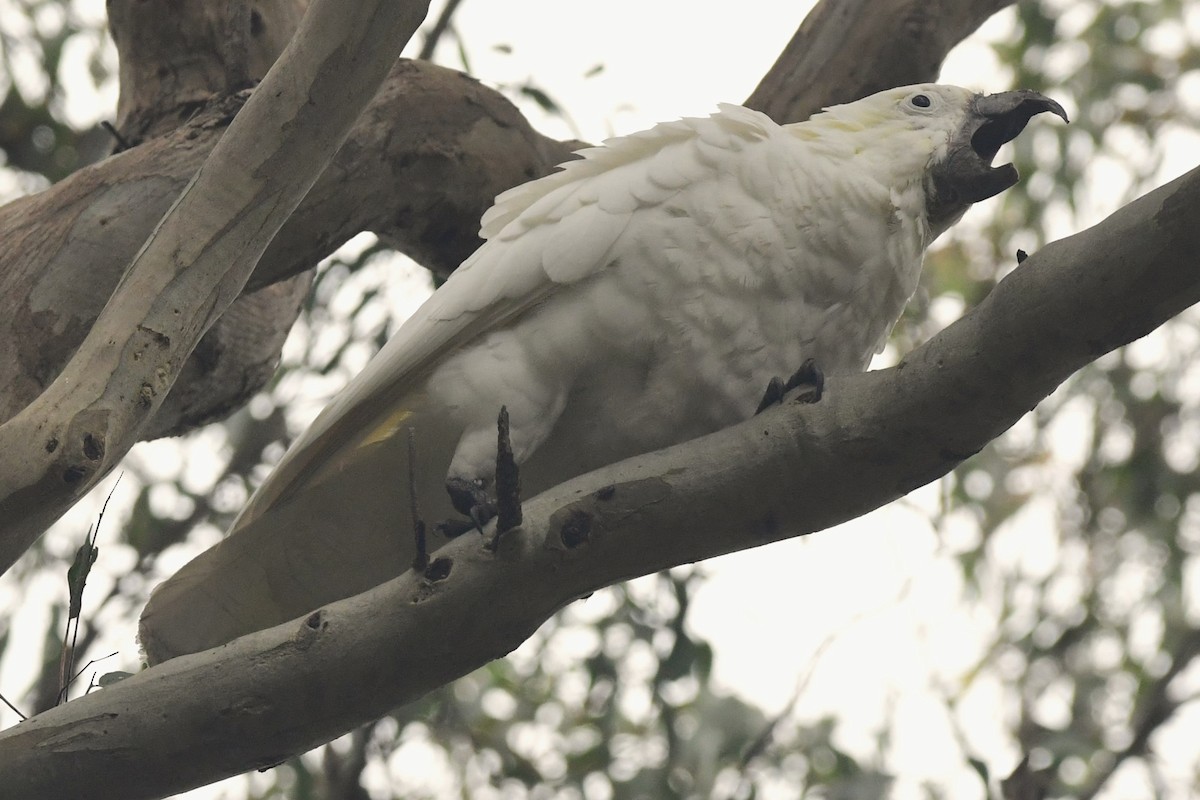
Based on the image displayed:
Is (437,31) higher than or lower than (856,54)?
lower

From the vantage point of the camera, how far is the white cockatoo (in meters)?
1.85

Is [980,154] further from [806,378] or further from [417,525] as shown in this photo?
[417,525]

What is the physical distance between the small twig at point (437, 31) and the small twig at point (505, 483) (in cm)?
270

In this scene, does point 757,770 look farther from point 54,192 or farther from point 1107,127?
point 1107,127

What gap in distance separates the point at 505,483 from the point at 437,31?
110 inches

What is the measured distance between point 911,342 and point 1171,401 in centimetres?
84

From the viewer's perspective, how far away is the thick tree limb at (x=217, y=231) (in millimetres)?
1471

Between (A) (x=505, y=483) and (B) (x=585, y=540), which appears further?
(B) (x=585, y=540)

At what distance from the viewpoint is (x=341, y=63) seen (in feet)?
5.03

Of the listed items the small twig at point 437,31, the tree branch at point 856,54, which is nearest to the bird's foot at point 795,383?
the tree branch at point 856,54

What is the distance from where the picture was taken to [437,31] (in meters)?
3.88

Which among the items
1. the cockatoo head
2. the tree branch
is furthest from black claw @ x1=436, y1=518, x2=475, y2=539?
the tree branch

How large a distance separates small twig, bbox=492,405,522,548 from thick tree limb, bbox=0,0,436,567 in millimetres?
428

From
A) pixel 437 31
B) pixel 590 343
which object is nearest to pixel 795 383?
pixel 590 343
